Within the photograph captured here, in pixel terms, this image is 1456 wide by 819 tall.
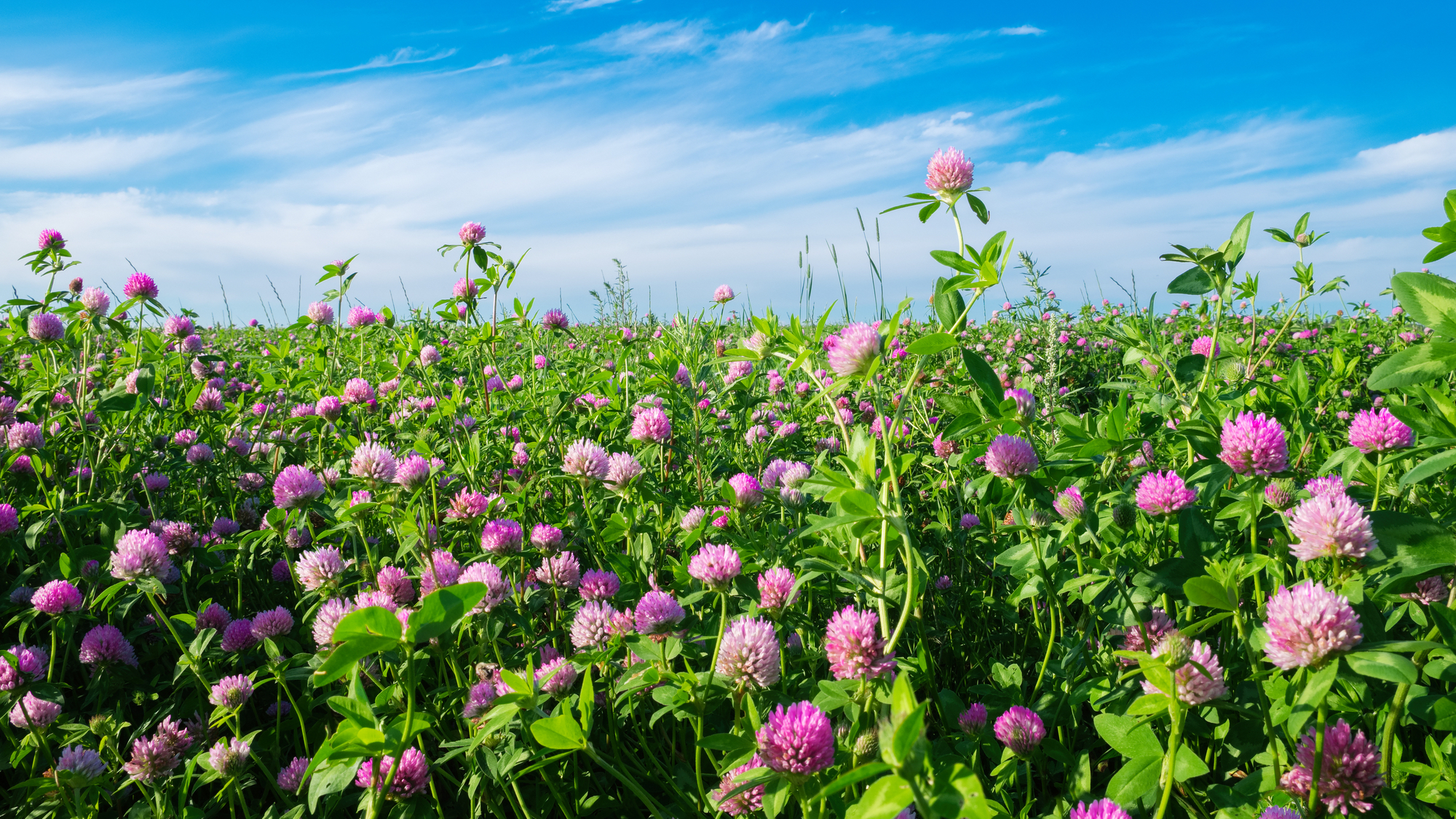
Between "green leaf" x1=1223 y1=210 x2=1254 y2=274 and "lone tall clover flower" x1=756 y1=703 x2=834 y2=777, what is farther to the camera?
"green leaf" x1=1223 y1=210 x2=1254 y2=274

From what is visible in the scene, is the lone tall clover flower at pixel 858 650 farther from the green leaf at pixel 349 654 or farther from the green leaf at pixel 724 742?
the green leaf at pixel 349 654

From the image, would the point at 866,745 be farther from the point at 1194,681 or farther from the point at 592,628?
the point at 592,628

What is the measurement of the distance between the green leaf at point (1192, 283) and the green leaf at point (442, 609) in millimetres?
1842

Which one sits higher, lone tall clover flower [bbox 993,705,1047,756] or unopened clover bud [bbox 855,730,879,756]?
unopened clover bud [bbox 855,730,879,756]

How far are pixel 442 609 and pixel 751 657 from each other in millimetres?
600

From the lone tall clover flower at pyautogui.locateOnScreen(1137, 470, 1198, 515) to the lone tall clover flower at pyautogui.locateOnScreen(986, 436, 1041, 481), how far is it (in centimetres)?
25

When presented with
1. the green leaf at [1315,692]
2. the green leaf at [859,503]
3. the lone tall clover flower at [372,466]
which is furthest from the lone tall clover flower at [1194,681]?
the lone tall clover flower at [372,466]

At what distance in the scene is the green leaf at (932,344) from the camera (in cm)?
129

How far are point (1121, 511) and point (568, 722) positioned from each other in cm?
132

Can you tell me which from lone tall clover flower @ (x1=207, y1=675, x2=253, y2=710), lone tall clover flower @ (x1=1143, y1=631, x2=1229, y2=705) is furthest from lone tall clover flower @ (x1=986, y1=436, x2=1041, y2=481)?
lone tall clover flower @ (x1=207, y1=675, x2=253, y2=710)

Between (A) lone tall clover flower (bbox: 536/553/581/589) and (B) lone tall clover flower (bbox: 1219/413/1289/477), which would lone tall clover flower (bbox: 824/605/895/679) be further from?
(A) lone tall clover flower (bbox: 536/553/581/589)

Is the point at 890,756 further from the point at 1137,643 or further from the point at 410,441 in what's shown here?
the point at 410,441

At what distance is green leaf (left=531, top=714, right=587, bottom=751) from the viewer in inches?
46.8

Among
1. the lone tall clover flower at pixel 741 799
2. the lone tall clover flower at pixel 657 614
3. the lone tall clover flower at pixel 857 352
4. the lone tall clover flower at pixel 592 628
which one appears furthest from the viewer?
the lone tall clover flower at pixel 592 628
